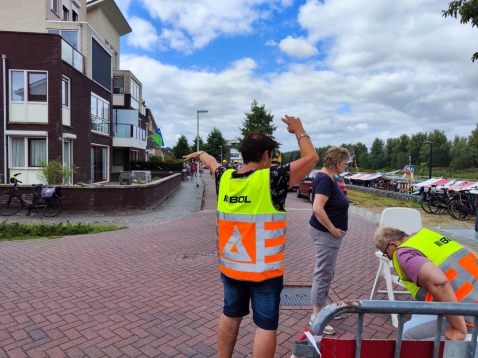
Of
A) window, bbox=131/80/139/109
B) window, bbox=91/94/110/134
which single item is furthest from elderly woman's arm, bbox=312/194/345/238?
window, bbox=131/80/139/109

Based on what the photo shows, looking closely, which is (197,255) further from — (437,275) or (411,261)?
(437,275)

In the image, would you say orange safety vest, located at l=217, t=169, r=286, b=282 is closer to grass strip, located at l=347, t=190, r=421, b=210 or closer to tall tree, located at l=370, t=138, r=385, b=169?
grass strip, located at l=347, t=190, r=421, b=210

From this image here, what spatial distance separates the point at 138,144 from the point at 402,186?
67.6 ft

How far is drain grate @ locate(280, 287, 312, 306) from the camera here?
162 inches

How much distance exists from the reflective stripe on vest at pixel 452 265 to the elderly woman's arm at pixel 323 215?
904 millimetres

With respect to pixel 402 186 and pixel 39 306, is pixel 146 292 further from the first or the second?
pixel 402 186

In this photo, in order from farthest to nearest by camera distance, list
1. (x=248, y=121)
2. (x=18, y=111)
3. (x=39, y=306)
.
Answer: (x=248, y=121)
(x=18, y=111)
(x=39, y=306)

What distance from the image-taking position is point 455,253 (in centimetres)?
219

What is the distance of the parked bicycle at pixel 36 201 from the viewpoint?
411 inches

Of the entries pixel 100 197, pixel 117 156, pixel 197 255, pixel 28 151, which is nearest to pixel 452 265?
pixel 197 255

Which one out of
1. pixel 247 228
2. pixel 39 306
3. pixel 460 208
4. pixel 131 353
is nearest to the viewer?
pixel 247 228

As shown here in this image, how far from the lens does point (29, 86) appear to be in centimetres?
1598

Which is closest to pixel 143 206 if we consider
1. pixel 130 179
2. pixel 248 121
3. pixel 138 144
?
pixel 130 179

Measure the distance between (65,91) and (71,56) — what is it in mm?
1887
